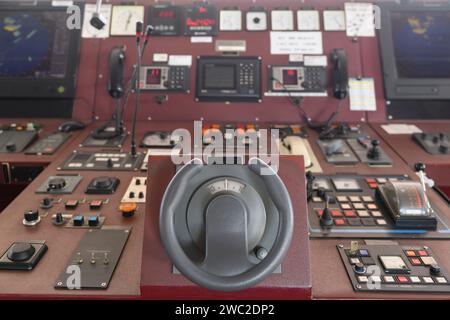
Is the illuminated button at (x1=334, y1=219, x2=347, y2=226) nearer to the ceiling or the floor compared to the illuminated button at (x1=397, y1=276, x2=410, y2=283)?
nearer to the ceiling

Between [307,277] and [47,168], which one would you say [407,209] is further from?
[47,168]

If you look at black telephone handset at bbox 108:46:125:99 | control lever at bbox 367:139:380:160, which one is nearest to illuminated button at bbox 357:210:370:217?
control lever at bbox 367:139:380:160

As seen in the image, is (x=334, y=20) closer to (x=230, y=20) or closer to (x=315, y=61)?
(x=315, y=61)

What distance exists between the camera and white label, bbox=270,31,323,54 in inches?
93.4

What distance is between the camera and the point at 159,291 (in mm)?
1002

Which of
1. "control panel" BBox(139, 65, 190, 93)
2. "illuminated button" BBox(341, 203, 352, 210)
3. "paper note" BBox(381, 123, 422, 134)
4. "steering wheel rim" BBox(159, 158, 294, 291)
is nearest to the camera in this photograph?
"steering wheel rim" BBox(159, 158, 294, 291)

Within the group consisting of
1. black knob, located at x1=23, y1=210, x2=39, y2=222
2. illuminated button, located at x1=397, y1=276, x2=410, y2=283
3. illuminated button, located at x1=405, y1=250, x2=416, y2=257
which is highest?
illuminated button, located at x1=405, y1=250, x2=416, y2=257

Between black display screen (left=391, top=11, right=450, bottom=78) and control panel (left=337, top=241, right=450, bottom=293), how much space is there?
4.67ft

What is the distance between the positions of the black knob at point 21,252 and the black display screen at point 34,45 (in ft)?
4.57

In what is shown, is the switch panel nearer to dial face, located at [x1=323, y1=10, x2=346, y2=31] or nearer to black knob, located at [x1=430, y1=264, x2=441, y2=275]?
black knob, located at [x1=430, y1=264, x2=441, y2=275]

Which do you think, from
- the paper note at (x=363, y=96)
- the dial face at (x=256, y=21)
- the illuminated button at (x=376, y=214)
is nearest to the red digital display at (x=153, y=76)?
the dial face at (x=256, y=21)
